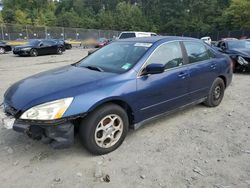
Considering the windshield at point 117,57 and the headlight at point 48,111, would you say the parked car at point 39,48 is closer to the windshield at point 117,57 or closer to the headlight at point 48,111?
the windshield at point 117,57

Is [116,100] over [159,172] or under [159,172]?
over

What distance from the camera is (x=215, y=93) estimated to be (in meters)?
5.81

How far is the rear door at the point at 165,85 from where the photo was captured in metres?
4.11

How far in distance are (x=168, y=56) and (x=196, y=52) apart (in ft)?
3.06

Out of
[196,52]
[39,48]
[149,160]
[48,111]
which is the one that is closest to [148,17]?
[39,48]

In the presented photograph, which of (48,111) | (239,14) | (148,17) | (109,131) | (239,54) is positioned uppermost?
(148,17)

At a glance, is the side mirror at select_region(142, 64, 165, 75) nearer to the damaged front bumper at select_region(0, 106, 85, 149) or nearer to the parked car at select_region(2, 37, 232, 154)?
the parked car at select_region(2, 37, 232, 154)

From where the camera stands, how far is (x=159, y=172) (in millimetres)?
3375

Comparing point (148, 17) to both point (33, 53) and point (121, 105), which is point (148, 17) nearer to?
point (33, 53)

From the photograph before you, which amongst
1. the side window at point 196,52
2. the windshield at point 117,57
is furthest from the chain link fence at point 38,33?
the side window at point 196,52

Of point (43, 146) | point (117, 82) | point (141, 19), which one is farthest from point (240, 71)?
point (141, 19)

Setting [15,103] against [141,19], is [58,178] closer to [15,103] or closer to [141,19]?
[15,103]

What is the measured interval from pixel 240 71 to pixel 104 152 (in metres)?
8.39

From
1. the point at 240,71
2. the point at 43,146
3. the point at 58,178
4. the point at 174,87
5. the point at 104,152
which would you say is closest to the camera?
the point at 58,178
